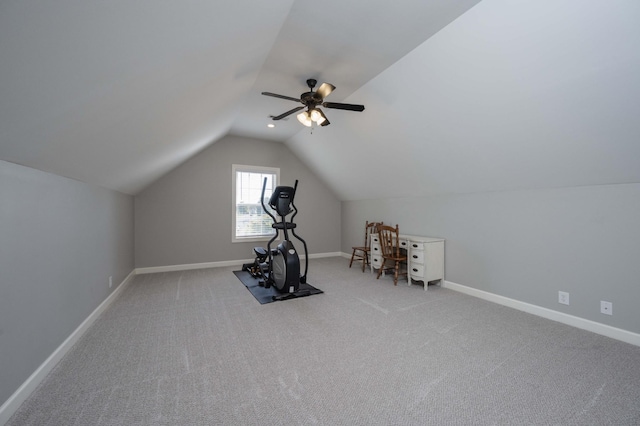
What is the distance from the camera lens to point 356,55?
2.59 m

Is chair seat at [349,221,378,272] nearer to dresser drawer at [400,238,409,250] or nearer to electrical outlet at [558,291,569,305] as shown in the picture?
dresser drawer at [400,238,409,250]

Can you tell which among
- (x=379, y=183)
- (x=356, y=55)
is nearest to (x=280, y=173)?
(x=379, y=183)

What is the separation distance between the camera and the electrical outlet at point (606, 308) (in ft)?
7.96

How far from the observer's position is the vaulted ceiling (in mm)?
1138

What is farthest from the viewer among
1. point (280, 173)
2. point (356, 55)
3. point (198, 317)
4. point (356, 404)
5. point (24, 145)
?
point (280, 173)

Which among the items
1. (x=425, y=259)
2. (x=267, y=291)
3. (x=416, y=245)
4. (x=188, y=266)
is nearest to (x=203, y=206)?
(x=188, y=266)

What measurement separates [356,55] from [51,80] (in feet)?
7.70

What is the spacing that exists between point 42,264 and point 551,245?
15.1 feet

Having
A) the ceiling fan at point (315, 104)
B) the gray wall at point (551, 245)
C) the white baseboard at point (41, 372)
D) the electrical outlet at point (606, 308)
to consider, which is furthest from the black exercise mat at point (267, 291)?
the electrical outlet at point (606, 308)

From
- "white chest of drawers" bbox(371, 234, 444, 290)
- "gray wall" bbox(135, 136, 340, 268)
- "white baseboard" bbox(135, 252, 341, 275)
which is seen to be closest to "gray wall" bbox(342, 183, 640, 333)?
"white chest of drawers" bbox(371, 234, 444, 290)

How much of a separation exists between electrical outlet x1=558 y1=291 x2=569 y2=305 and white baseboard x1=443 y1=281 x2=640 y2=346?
124 mm

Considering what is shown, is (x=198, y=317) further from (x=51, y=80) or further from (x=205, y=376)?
(x=51, y=80)

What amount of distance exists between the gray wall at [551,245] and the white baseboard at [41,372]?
14.5 feet

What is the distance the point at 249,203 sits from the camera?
5766mm
